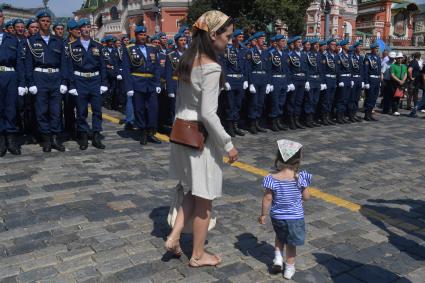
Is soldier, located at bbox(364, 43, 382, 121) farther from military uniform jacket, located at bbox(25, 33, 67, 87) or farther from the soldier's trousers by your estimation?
the soldier's trousers

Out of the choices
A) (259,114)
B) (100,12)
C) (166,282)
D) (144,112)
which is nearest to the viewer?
(166,282)

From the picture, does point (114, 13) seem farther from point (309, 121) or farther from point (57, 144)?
point (57, 144)

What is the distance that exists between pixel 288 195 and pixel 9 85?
5.23m

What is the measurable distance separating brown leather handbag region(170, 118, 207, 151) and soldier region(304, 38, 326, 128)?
7.42 m

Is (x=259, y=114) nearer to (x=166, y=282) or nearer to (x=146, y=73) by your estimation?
(x=146, y=73)

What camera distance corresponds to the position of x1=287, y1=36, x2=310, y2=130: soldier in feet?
32.4

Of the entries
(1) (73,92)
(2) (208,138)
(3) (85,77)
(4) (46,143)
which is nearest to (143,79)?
(3) (85,77)

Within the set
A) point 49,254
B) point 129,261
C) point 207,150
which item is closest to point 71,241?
point 49,254

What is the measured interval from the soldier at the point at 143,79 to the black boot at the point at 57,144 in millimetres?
1371

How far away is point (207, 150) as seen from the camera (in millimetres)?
3256

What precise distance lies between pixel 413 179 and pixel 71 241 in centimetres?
Answer: 473

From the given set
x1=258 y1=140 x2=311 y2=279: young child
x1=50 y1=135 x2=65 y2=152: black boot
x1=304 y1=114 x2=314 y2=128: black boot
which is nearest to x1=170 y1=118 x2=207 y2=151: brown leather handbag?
x1=258 y1=140 x2=311 y2=279: young child

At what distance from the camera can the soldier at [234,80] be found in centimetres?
877

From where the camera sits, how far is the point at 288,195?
3.31 metres
